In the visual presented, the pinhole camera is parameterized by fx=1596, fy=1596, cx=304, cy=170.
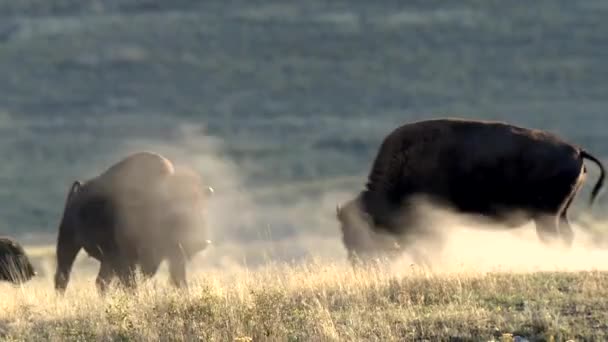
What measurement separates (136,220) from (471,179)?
4.15m

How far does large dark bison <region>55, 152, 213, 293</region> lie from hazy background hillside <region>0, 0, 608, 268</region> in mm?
26784

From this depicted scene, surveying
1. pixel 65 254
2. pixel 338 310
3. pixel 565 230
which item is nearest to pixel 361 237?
pixel 565 230

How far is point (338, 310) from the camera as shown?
13648mm

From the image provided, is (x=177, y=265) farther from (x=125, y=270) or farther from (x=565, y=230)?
(x=565, y=230)

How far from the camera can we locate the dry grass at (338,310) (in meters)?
12.5

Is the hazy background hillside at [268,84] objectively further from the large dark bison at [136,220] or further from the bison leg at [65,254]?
the large dark bison at [136,220]

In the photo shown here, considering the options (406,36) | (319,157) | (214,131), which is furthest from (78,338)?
(406,36)

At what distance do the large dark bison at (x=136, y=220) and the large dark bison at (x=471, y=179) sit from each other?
2.03 metres

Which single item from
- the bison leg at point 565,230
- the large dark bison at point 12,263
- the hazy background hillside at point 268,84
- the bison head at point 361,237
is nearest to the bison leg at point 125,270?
the large dark bison at point 12,263

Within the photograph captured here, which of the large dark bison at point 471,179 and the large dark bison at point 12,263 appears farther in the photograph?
the large dark bison at point 12,263

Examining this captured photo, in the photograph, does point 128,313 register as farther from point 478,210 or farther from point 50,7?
point 50,7

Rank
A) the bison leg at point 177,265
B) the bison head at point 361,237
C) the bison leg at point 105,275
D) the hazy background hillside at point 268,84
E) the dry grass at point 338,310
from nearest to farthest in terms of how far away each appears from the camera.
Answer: the dry grass at point 338,310 → the bison leg at point 105,275 → the bison leg at point 177,265 → the bison head at point 361,237 → the hazy background hillside at point 268,84

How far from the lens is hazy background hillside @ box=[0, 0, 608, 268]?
2410 inches

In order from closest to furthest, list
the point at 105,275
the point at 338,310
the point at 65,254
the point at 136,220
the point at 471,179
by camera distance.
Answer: the point at 338,310, the point at 105,275, the point at 471,179, the point at 136,220, the point at 65,254
